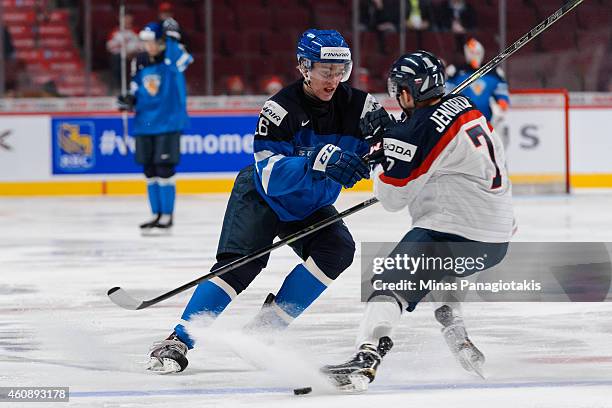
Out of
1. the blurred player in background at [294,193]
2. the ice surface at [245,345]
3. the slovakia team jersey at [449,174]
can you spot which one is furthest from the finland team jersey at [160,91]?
the slovakia team jersey at [449,174]

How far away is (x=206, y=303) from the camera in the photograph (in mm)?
4098

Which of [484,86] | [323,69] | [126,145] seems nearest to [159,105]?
[126,145]

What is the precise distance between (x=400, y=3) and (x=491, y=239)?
27.9ft

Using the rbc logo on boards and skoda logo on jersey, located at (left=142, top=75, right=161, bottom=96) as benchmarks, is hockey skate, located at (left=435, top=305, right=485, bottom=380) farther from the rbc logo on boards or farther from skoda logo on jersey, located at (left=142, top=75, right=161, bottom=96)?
the rbc logo on boards

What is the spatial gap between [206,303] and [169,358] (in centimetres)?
20

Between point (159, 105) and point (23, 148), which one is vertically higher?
point (159, 105)

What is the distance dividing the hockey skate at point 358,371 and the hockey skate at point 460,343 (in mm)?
294

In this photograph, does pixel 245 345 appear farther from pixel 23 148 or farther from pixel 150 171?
pixel 23 148

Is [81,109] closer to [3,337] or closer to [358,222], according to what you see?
[358,222]

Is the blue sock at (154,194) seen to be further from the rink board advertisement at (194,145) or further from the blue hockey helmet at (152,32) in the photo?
the rink board advertisement at (194,145)

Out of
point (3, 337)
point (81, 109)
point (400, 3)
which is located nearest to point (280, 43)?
point (400, 3)

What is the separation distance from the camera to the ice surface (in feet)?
12.1

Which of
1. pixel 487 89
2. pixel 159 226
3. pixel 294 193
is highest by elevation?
pixel 294 193

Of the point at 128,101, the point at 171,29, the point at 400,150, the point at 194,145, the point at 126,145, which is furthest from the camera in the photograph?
the point at 194,145
